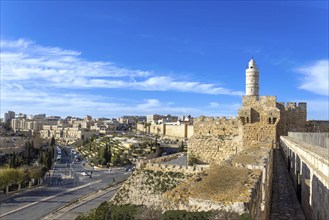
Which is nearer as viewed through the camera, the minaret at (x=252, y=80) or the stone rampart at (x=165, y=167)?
the stone rampart at (x=165, y=167)

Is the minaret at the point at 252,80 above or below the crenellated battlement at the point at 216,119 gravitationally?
above

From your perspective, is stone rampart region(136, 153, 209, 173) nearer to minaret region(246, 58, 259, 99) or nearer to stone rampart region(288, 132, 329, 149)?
stone rampart region(288, 132, 329, 149)

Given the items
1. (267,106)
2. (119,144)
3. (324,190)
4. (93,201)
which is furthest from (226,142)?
(119,144)

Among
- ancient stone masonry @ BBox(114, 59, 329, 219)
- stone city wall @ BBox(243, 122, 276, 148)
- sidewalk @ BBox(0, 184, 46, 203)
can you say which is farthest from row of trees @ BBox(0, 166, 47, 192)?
stone city wall @ BBox(243, 122, 276, 148)

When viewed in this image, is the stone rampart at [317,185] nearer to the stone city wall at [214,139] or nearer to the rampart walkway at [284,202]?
the rampart walkway at [284,202]

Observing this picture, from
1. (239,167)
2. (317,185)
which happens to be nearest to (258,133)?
(317,185)

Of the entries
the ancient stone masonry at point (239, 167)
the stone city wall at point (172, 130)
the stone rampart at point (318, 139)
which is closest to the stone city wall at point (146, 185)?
the ancient stone masonry at point (239, 167)

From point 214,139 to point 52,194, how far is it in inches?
808

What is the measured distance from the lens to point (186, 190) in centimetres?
396

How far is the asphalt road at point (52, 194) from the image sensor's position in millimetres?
24019

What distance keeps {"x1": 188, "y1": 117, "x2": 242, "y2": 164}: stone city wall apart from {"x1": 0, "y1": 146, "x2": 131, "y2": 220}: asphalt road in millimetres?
13132

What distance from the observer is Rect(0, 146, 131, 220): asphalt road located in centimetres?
2402

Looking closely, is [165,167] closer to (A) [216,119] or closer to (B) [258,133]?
(A) [216,119]

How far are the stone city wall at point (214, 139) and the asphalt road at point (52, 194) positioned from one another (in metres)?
13.1
